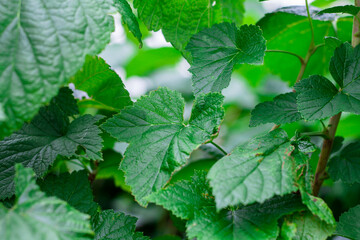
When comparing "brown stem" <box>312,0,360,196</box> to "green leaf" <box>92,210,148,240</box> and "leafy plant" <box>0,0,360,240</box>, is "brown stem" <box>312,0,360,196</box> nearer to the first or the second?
"leafy plant" <box>0,0,360,240</box>

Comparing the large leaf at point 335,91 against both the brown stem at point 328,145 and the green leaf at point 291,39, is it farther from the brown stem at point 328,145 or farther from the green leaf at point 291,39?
the green leaf at point 291,39

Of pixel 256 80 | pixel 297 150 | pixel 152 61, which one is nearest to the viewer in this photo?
pixel 297 150

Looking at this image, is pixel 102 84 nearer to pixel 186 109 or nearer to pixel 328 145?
pixel 328 145

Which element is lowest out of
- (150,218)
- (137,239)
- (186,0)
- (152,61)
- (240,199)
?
(150,218)

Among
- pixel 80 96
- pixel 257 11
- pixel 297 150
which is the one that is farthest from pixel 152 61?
pixel 297 150

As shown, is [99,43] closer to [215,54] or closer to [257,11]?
[215,54]

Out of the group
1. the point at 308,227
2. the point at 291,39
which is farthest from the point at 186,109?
the point at 308,227
